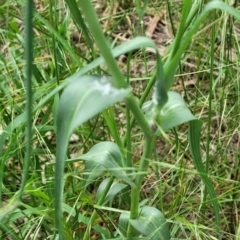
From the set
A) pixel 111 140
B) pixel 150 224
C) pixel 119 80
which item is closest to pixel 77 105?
pixel 119 80

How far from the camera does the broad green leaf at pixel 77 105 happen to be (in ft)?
1.60

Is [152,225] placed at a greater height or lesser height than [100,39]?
lesser

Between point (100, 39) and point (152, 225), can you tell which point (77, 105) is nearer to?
point (100, 39)

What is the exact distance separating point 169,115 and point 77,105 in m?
0.17

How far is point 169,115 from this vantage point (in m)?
0.65

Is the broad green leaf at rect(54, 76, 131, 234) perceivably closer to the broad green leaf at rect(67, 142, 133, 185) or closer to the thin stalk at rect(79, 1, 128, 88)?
the thin stalk at rect(79, 1, 128, 88)

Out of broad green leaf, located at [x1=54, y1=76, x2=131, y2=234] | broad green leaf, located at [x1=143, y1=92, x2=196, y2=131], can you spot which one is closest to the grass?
broad green leaf, located at [x1=143, y1=92, x2=196, y2=131]

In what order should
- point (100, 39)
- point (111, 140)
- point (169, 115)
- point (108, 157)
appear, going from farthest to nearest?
point (111, 140) → point (108, 157) → point (169, 115) → point (100, 39)

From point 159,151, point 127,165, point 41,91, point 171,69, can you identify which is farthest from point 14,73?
point 171,69

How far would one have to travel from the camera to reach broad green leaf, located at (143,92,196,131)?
0.63m

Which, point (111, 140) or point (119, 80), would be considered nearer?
point (119, 80)

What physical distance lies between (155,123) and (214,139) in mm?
553

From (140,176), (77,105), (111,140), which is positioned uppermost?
(77,105)

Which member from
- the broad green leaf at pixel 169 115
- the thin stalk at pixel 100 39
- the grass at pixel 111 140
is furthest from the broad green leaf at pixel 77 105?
the grass at pixel 111 140
